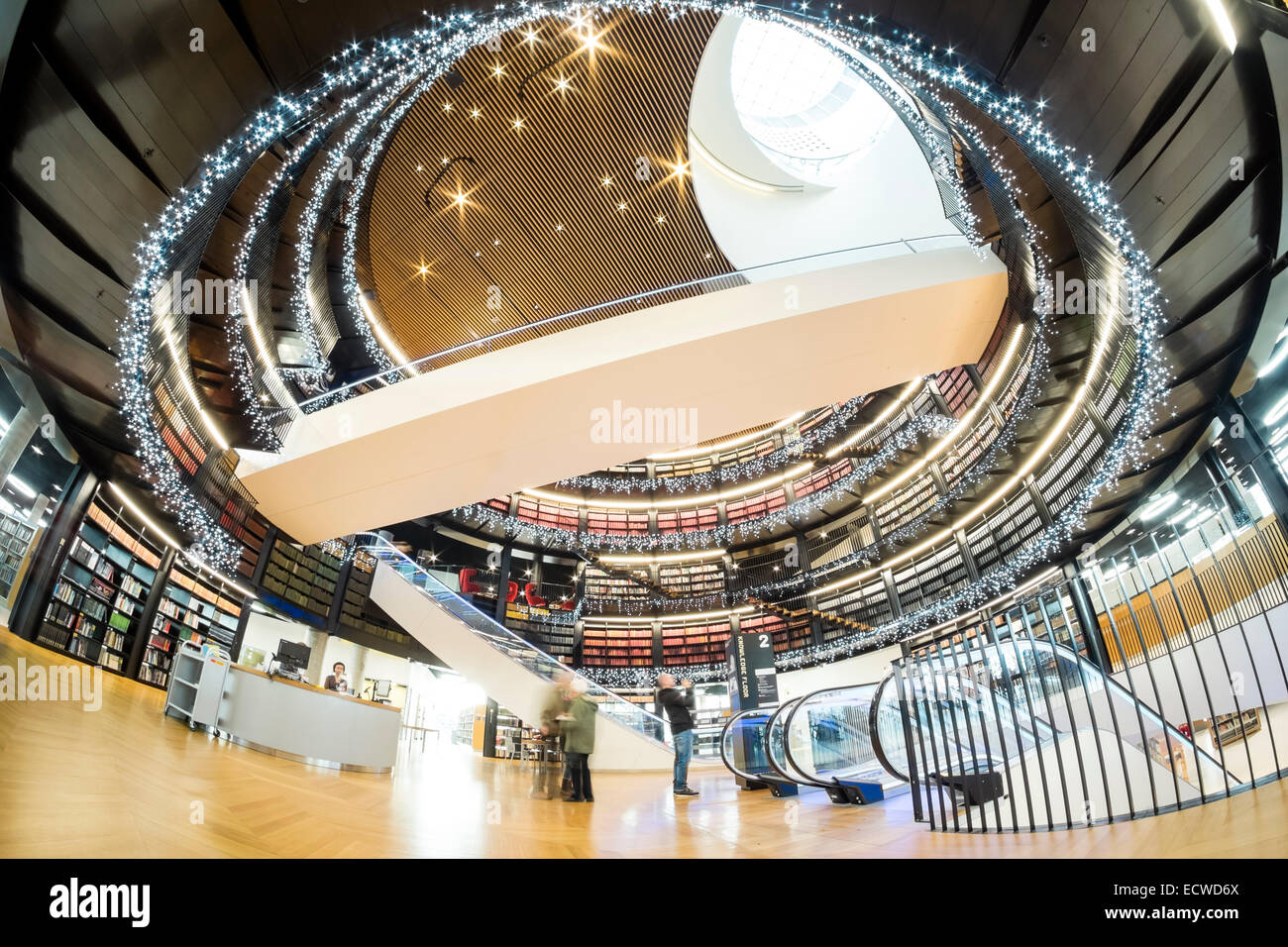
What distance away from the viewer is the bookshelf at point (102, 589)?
7104 millimetres

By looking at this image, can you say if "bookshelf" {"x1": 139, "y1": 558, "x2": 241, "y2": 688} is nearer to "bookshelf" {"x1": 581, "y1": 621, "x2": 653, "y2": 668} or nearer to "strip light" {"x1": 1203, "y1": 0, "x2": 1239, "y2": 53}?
"bookshelf" {"x1": 581, "y1": 621, "x2": 653, "y2": 668}

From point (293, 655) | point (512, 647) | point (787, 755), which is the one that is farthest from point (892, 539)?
point (293, 655)

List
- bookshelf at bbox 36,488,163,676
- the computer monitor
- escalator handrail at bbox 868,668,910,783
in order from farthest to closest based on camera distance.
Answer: bookshelf at bbox 36,488,163,676
the computer monitor
escalator handrail at bbox 868,668,910,783

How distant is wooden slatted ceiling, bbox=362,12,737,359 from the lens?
319 inches

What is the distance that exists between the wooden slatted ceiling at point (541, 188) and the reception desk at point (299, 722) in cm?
713

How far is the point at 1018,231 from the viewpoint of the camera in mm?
5250

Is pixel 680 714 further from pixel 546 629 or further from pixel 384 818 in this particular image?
pixel 546 629

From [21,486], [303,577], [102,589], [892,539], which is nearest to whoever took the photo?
[21,486]

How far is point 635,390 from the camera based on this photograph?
6.13 meters

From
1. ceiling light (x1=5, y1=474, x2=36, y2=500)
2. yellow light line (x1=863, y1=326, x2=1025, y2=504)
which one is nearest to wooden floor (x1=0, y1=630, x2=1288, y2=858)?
ceiling light (x1=5, y1=474, x2=36, y2=500)

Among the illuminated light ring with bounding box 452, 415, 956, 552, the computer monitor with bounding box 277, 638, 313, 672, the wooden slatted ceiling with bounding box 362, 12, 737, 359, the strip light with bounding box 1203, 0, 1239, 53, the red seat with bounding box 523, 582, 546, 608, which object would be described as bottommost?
the computer monitor with bounding box 277, 638, 313, 672

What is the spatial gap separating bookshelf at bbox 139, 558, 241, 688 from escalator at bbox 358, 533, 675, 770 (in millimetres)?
2485

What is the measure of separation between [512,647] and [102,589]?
5.44 metres
